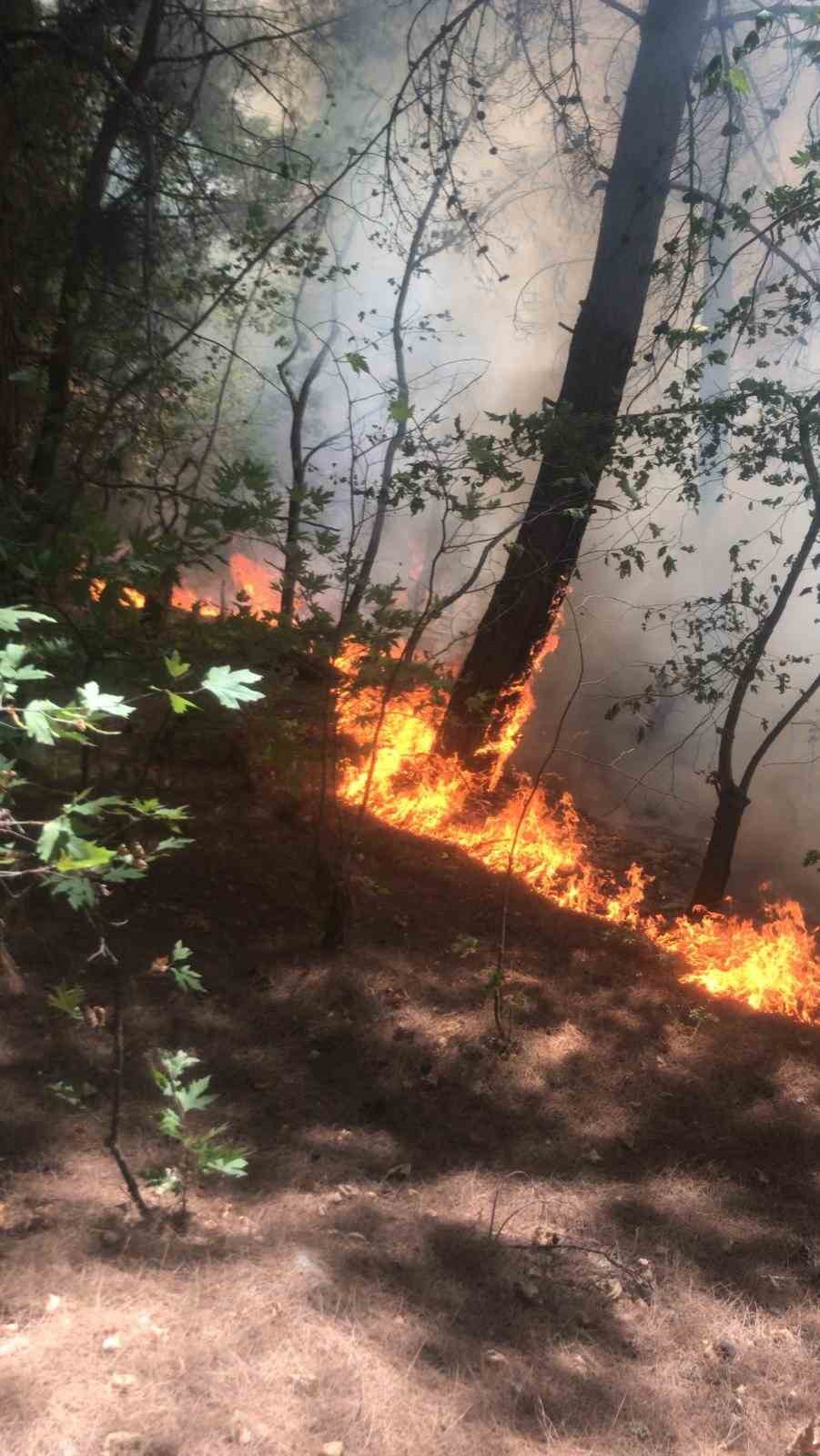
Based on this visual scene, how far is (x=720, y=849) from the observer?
25.5 ft

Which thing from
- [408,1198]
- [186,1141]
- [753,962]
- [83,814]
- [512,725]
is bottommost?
[408,1198]

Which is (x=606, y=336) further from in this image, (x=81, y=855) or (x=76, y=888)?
(x=81, y=855)

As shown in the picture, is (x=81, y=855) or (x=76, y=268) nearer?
(x=81, y=855)

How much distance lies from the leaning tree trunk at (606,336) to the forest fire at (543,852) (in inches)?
20.4

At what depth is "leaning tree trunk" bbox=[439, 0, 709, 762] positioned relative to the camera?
25.7 feet

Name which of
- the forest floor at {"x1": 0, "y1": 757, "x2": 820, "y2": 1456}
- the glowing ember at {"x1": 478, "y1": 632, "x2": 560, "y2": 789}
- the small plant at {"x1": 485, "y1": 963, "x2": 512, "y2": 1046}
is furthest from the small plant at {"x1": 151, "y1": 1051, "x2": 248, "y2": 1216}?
the glowing ember at {"x1": 478, "y1": 632, "x2": 560, "y2": 789}

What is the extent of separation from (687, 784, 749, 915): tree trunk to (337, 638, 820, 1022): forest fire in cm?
20

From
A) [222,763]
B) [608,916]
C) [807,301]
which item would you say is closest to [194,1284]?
[222,763]

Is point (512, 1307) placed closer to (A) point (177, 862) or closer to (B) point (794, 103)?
(A) point (177, 862)

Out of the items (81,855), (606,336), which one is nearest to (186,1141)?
(81,855)

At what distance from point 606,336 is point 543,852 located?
507 centimetres

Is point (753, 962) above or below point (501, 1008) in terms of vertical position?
above

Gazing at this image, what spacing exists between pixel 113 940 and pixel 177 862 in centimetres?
95

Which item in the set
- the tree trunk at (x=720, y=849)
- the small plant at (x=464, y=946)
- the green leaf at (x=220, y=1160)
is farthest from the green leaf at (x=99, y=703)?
the tree trunk at (x=720, y=849)
